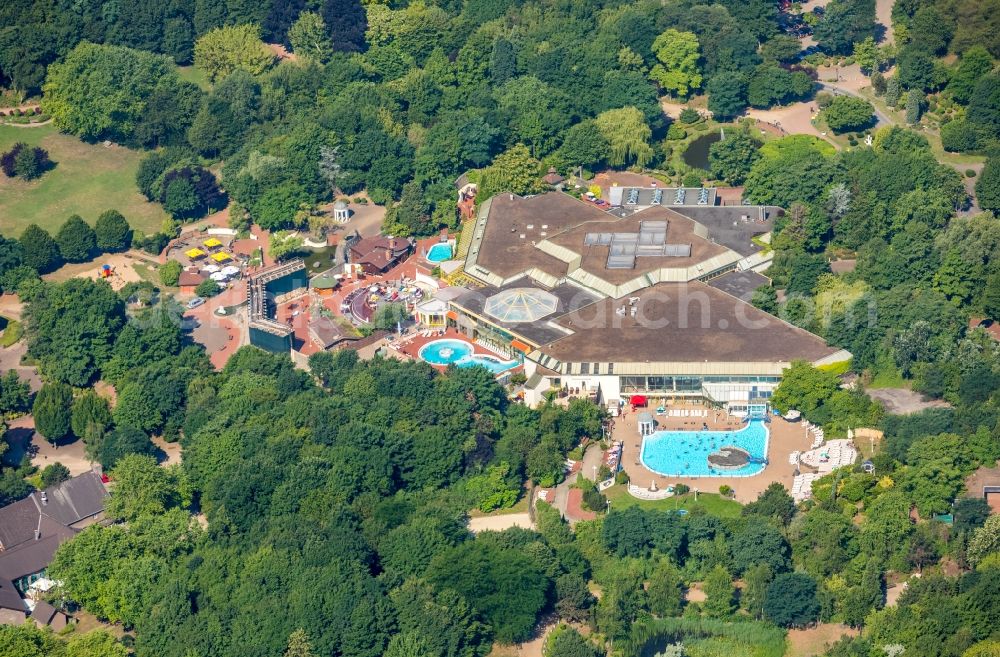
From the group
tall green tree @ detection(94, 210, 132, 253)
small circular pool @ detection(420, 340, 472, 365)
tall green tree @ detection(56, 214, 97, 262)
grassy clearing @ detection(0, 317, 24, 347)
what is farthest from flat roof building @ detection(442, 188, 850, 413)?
grassy clearing @ detection(0, 317, 24, 347)

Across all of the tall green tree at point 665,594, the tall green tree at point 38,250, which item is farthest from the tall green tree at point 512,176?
the tall green tree at point 665,594

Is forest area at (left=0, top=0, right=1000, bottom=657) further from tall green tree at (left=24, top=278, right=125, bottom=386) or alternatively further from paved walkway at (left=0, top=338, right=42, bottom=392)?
paved walkway at (left=0, top=338, right=42, bottom=392)

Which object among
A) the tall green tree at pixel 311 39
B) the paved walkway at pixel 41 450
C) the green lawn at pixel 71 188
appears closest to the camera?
the paved walkway at pixel 41 450

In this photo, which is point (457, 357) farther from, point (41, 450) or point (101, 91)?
point (101, 91)

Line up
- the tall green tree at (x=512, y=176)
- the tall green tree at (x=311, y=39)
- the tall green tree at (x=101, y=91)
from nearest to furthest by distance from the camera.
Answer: the tall green tree at (x=512, y=176) < the tall green tree at (x=101, y=91) < the tall green tree at (x=311, y=39)

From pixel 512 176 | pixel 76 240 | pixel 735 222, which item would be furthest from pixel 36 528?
pixel 735 222

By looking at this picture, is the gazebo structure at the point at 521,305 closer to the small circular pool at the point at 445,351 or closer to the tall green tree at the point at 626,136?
the small circular pool at the point at 445,351
